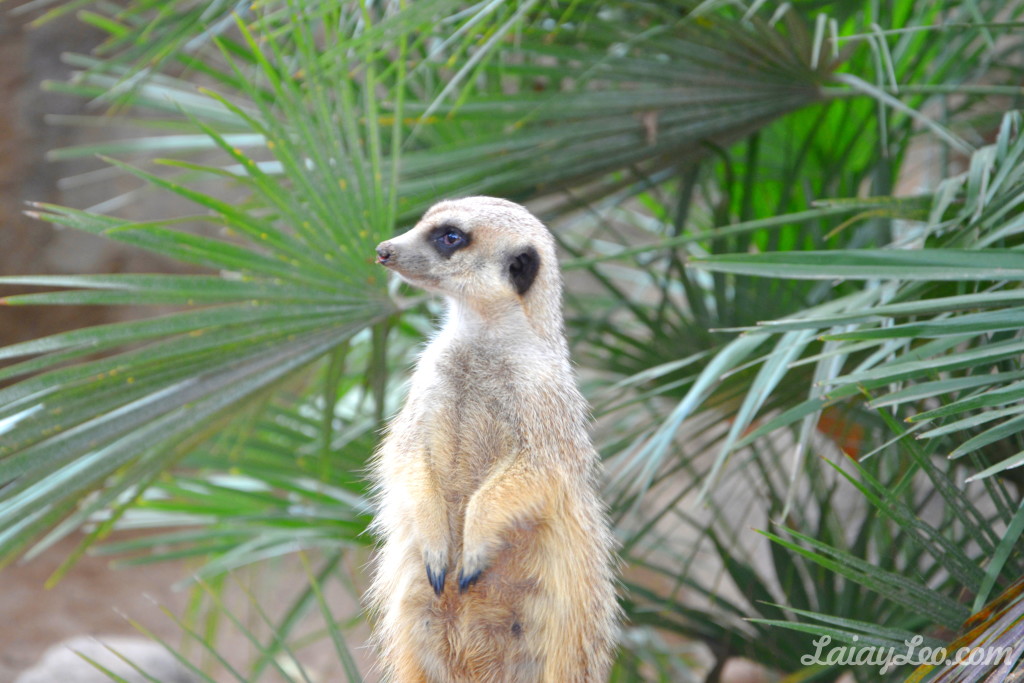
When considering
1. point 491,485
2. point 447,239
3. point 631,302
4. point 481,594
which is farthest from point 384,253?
point 631,302

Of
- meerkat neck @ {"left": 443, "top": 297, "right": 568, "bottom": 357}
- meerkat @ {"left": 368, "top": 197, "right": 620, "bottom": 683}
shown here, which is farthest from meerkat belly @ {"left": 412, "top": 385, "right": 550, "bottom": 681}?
meerkat neck @ {"left": 443, "top": 297, "right": 568, "bottom": 357}

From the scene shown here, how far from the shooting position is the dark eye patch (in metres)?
1.30

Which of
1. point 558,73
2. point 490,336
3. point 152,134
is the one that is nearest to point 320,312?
point 490,336

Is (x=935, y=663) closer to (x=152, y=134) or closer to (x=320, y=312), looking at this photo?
(x=320, y=312)

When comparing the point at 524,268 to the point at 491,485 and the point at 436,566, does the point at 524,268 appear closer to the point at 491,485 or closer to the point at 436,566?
the point at 491,485

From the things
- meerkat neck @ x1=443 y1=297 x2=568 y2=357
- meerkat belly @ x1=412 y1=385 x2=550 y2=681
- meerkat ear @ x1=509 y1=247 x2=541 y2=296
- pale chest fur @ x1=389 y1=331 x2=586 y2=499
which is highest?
meerkat ear @ x1=509 y1=247 x2=541 y2=296

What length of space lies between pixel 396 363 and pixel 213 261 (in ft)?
3.56

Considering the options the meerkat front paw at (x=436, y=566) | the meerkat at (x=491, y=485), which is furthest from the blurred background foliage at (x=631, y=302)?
the meerkat front paw at (x=436, y=566)

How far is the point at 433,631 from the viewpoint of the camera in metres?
1.22

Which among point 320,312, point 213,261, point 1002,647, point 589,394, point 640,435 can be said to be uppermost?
point 213,261

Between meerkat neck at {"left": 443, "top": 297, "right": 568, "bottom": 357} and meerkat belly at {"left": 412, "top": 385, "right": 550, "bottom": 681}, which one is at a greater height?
meerkat neck at {"left": 443, "top": 297, "right": 568, "bottom": 357}

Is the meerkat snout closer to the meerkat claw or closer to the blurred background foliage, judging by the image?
the blurred background foliage

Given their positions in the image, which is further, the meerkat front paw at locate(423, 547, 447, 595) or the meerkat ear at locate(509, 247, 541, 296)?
the meerkat ear at locate(509, 247, 541, 296)

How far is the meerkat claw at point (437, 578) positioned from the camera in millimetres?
1164
